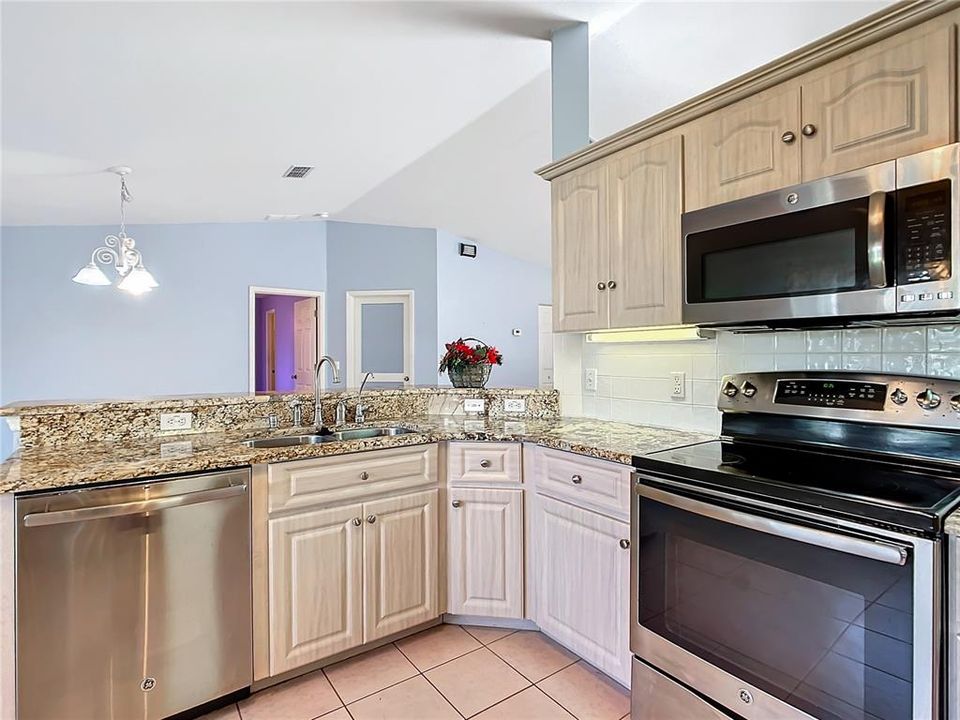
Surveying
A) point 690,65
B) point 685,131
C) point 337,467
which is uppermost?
point 690,65

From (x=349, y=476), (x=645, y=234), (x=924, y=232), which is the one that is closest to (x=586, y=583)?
(x=349, y=476)

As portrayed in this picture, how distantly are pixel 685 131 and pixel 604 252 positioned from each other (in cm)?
54

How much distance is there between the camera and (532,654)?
2.12 meters

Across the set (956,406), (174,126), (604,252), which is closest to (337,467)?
(604,252)

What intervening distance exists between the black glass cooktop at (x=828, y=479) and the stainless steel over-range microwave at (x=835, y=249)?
1.40 feet

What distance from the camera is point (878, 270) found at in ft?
4.43

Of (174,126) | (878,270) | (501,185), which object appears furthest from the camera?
(501,185)

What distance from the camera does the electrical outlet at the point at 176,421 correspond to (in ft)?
7.12

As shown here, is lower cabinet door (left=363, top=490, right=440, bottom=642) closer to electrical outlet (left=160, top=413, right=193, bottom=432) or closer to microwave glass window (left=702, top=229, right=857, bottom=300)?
electrical outlet (left=160, top=413, right=193, bottom=432)

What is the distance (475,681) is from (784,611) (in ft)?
3.83

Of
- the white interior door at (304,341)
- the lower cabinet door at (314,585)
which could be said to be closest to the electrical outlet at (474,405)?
the lower cabinet door at (314,585)

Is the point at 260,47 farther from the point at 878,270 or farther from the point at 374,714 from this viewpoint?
the point at 374,714

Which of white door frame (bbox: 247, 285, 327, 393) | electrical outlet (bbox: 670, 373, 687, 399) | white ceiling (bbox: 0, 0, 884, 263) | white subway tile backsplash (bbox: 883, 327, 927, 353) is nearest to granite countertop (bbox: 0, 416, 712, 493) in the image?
electrical outlet (bbox: 670, 373, 687, 399)

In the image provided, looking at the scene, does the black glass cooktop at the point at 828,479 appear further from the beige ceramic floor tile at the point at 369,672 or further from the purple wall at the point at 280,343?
the purple wall at the point at 280,343
